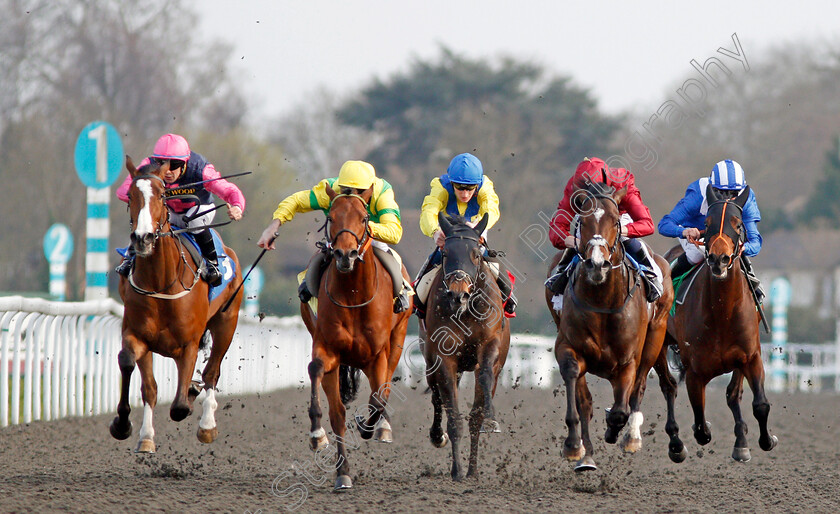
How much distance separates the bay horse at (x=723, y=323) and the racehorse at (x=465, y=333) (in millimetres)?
1367

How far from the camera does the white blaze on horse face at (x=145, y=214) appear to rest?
647 cm

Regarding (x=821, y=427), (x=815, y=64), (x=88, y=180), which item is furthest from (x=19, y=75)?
(x=815, y=64)

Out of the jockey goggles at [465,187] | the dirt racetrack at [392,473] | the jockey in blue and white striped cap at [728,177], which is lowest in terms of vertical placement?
the dirt racetrack at [392,473]

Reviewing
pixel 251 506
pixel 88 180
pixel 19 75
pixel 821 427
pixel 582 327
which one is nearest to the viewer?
pixel 251 506

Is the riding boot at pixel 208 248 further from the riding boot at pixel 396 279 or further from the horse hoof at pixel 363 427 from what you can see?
the horse hoof at pixel 363 427

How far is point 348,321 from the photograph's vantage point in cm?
686

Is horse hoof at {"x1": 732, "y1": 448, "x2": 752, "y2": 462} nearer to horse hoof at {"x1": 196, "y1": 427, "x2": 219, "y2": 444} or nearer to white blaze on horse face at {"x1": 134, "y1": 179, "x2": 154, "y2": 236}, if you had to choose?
horse hoof at {"x1": 196, "y1": 427, "x2": 219, "y2": 444}

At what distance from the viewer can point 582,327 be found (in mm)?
6969

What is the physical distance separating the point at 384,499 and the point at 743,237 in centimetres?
295

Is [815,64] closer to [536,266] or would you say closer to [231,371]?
[536,266]

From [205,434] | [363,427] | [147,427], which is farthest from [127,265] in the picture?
[363,427]

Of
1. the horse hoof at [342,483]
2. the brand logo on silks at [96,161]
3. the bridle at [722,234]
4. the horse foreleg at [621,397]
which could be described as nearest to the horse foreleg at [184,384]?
the horse hoof at [342,483]

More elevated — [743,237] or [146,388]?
[743,237]

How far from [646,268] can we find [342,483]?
251 cm
